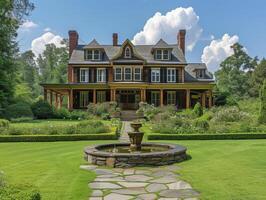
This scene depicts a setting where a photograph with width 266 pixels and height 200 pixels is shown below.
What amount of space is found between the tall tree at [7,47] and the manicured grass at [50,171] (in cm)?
2168

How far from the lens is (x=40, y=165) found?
10.6 m

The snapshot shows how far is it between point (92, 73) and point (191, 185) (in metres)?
33.5

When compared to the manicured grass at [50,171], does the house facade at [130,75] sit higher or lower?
higher

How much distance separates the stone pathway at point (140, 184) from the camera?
23.0 ft

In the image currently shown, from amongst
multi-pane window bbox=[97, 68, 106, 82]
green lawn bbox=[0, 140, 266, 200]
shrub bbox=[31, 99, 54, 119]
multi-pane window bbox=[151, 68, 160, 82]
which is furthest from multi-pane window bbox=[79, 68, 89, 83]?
green lawn bbox=[0, 140, 266, 200]

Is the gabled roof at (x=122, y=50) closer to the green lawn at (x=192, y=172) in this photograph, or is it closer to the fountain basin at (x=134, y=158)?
the green lawn at (x=192, y=172)

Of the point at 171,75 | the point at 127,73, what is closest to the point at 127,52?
the point at 127,73

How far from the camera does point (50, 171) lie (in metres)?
9.61

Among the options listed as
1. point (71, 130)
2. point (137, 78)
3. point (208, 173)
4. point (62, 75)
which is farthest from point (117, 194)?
point (62, 75)

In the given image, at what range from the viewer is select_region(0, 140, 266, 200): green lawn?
730cm

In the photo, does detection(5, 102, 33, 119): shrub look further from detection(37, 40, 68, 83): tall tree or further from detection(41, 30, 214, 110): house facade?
detection(37, 40, 68, 83): tall tree

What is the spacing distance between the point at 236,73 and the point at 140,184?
61.0m

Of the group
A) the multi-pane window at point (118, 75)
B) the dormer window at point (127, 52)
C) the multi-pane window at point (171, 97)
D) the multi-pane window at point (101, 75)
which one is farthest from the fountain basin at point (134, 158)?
the multi-pane window at point (171, 97)

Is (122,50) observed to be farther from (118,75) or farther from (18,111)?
(18,111)
